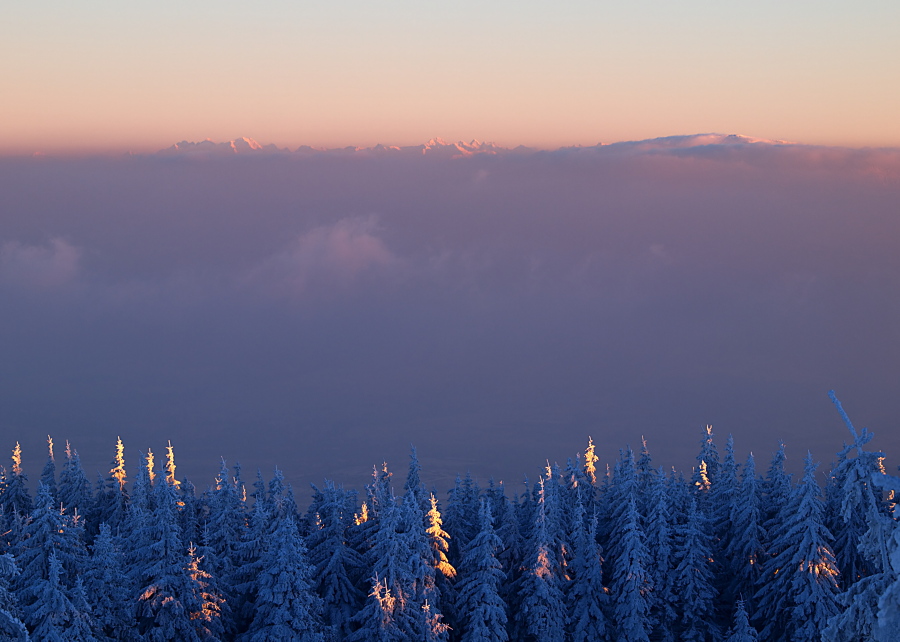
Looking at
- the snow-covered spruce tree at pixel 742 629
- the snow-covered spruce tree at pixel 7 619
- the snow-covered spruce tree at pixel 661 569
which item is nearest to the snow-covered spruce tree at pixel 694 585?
the snow-covered spruce tree at pixel 661 569

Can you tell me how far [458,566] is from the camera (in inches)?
2275

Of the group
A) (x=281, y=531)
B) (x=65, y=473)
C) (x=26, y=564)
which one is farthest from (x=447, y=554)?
(x=65, y=473)

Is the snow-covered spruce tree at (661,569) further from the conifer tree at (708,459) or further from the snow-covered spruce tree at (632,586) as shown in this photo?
the conifer tree at (708,459)

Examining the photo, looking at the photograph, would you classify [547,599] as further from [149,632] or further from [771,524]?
[149,632]

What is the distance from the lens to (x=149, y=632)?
5084 cm

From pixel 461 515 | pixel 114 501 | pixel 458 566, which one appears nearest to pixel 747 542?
pixel 458 566

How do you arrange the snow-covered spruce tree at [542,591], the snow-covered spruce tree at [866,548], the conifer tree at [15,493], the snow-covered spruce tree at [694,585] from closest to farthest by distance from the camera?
the snow-covered spruce tree at [866,548], the snow-covered spruce tree at [542,591], the snow-covered spruce tree at [694,585], the conifer tree at [15,493]

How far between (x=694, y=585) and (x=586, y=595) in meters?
6.79

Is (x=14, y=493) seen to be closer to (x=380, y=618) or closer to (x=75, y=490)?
(x=75, y=490)

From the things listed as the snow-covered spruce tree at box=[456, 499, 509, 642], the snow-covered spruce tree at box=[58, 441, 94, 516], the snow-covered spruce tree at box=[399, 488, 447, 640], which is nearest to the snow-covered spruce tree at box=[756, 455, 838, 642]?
the snow-covered spruce tree at box=[456, 499, 509, 642]

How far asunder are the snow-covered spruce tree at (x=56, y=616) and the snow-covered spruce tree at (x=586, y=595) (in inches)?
1114

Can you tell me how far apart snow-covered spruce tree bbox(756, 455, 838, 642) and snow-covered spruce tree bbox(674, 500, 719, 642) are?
3197mm

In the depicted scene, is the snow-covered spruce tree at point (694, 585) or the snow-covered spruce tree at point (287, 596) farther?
the snow-covered spruce tree at point (694, 585)

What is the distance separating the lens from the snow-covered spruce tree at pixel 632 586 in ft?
182
